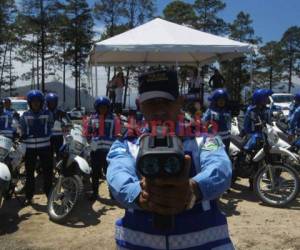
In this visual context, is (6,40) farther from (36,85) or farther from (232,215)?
(232,215)

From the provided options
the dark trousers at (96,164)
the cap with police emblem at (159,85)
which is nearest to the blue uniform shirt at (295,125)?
the dark trousers at (96,164)

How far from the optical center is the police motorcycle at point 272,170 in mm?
6711

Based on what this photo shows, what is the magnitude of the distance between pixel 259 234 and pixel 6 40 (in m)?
35.0

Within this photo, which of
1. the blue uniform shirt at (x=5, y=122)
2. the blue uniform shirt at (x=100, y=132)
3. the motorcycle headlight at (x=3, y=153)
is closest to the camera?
the motorcycle headlight at (x=3, y=153)

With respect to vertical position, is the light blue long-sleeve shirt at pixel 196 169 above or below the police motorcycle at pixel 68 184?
above

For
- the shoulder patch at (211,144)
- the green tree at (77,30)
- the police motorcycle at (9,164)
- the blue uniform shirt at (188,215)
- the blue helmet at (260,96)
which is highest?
the green tree at (77,30)

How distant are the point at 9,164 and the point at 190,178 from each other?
5.15 meters

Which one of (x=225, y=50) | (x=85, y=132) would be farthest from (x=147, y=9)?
(x=85, y=132)

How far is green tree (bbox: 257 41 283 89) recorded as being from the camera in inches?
1633

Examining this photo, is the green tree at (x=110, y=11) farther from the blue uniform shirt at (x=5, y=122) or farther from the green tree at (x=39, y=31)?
the blue uniform shirt at (x=5, y=122)

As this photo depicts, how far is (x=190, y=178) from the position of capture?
172cm

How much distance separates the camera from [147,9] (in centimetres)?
3509

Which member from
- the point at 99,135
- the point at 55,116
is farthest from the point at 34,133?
the point at 55,116

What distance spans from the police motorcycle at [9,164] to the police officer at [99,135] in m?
1.13
